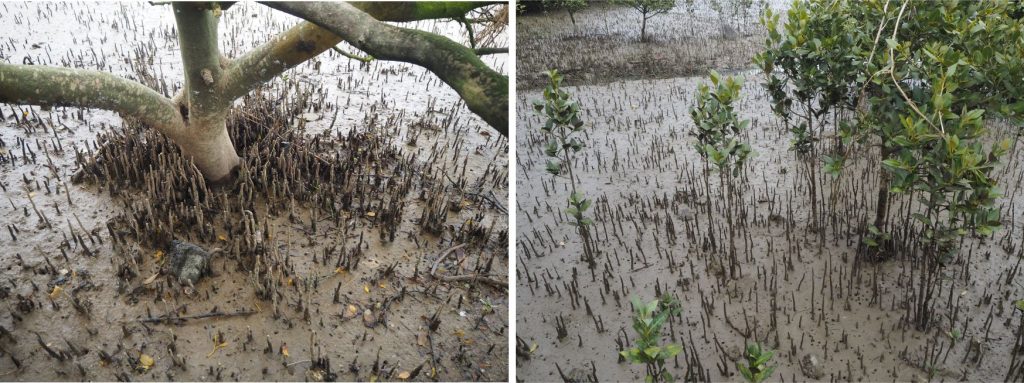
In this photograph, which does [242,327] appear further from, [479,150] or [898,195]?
[898,195]

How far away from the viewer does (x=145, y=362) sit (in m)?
2.41

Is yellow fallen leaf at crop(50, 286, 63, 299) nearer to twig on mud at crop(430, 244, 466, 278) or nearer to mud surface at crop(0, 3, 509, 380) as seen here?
mud surface at crop(0, 3, 509, 380)

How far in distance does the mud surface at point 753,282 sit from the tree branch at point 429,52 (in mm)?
1404

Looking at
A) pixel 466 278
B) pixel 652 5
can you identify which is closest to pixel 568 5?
pixel 652 5

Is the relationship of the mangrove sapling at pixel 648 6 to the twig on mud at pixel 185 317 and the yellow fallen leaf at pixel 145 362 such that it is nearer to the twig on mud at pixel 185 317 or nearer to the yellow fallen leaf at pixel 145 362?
the twig on mud at pixel 185 317

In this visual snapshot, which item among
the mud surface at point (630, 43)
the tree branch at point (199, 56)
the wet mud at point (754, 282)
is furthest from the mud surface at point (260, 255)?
the mud surface at point (630, 43)

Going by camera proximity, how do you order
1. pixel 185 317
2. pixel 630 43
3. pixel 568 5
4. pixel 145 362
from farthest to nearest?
pixel 568 5, pixel 630 43, pixel 185 317, pixel 145 362

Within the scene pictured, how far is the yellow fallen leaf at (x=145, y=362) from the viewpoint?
2389mm

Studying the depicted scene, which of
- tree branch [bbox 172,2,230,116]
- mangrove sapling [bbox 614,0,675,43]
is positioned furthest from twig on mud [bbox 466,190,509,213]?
mangrove sapling [bbox 614,0,675,43]

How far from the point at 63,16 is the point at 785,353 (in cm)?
756

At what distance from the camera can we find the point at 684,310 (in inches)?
122

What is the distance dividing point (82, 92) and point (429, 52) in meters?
1.87

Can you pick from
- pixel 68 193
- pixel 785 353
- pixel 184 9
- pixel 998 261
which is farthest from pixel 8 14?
pixel 998 261

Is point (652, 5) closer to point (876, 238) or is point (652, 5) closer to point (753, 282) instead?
point (876, 238)
